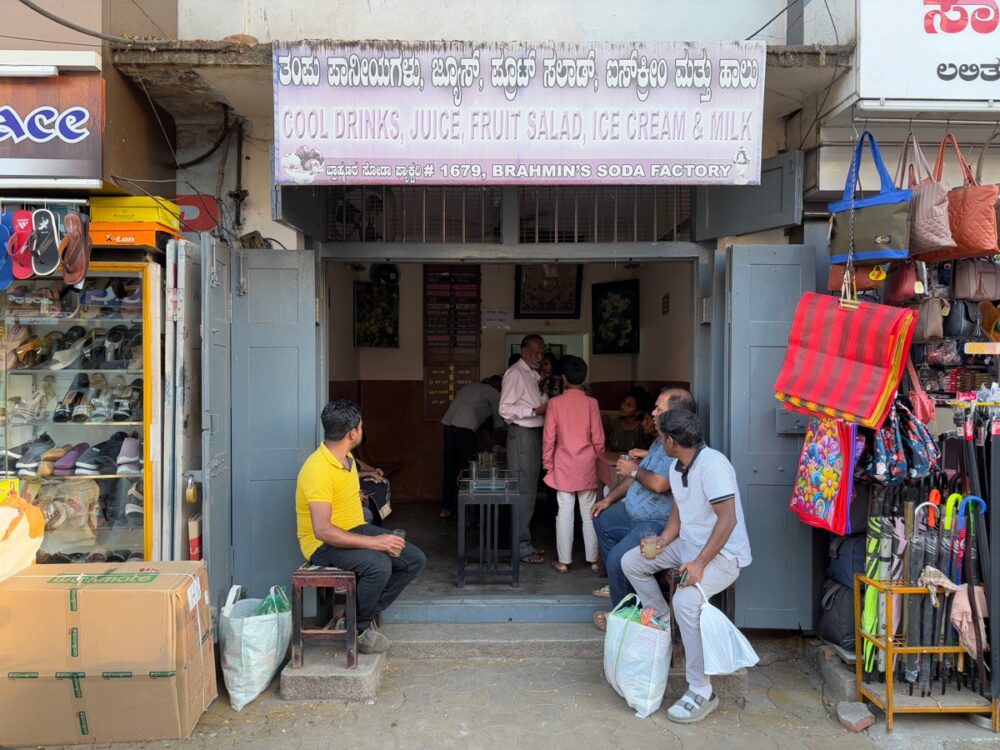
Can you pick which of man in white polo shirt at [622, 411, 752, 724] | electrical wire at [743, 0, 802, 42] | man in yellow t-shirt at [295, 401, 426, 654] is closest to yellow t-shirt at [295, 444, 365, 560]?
man in yellow t-shirt at [295, 401, 426, 654]

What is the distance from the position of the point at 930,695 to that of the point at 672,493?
1.58 metres

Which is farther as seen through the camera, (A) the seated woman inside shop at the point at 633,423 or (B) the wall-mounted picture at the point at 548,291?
(B) the wall-mounted picture at the point at 548,291

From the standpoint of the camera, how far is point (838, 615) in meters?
3.93

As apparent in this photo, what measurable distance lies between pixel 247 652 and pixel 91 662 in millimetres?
722

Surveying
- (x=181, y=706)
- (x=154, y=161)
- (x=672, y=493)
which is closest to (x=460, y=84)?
(x=154, y=161)

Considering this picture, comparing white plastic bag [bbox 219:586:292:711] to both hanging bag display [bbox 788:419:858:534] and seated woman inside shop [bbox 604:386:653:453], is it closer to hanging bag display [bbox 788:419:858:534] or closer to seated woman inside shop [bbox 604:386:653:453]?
hanging bag display [bbox 788:419:858:534]

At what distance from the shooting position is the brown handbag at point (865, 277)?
3.74 metres

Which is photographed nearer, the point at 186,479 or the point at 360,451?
the point at 186,479

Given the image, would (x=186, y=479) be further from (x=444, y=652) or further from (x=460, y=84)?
(x=460, y=84)

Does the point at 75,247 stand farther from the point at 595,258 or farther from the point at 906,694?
the point at 906,694

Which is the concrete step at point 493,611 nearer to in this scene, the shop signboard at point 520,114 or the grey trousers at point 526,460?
the grey trousers at point 526,460

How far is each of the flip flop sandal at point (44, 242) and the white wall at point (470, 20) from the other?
1723 millimetres

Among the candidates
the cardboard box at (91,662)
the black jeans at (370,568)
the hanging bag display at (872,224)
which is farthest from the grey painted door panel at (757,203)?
the cardboard box at (91,662)

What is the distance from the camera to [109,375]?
4.57 meters
